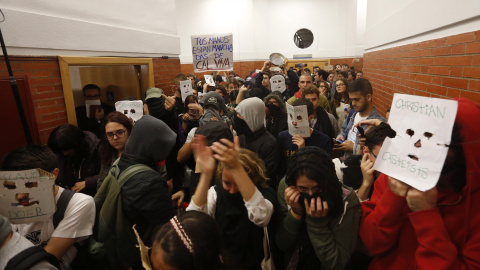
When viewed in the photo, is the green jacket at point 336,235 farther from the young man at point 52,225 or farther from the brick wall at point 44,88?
the brick wall at point 44,88

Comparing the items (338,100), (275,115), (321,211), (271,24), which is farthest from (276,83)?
(271,24)

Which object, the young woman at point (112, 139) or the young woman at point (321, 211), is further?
the young woman at point (112, 139)

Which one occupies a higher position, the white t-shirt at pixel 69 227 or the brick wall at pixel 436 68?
the brick wall at pixel 436 68

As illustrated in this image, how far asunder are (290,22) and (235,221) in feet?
55.2

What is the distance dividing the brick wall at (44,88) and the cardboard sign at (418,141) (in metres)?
3.90

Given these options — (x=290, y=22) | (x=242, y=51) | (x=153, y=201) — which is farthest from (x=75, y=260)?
(x=290, y=22)

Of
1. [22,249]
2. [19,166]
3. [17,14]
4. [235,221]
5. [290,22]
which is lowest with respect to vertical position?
[235,221]

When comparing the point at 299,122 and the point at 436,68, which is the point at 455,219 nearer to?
the point at 299,122

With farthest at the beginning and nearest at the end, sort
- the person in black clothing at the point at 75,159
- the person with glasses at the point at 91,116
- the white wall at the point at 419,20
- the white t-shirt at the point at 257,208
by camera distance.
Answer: the person with glasses at the point at 91,116
the person in black clothing at the point at 75,159
the white wall at the point at 419,20
the white t-shirt at the point at 257,208

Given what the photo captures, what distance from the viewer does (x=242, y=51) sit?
1562 centimetres

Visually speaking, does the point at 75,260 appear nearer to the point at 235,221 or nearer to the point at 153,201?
the point at 153,201

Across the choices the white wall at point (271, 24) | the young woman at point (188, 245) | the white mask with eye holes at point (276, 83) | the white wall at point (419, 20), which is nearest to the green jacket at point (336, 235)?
the young woman at point (188, 245)

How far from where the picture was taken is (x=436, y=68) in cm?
309

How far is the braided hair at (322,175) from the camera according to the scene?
1658 millimetres
